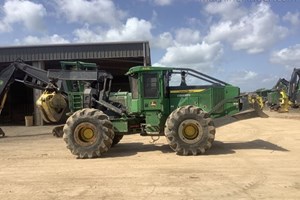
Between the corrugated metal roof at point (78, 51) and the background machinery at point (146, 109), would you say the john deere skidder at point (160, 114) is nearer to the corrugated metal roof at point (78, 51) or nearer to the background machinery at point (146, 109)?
the background machinery at point (146, 109)

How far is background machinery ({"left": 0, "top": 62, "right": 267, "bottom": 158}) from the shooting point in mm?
12492

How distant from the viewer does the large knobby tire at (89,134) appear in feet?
41.6

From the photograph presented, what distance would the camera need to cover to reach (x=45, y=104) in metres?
15.1

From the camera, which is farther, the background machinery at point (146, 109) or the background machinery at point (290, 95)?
the background machinery at point (290, 95)

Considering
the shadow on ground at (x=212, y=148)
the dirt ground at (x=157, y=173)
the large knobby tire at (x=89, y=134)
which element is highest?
the large knobby tire at (x=89, y=134)

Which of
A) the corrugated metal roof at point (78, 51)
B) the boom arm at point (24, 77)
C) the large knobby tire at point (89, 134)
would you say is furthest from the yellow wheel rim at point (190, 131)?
the corrugated metal roof at point (78, 51)

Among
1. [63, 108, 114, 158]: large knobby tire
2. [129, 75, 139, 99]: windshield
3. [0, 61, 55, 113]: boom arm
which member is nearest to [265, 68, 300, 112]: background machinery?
[0, 61, 55, 113]: boom arm

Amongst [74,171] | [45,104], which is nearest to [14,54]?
[45,104]

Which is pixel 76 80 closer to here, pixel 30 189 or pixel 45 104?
pixel 45 104

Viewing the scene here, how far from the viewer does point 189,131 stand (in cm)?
1250

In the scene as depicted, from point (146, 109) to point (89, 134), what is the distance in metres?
1.94

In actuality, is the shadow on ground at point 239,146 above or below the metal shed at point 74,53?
below

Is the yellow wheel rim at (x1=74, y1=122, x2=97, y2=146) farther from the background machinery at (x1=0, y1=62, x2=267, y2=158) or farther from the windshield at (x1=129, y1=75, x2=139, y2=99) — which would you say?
the windshield at (x1=129, y1=75, x2=139, y2=99)

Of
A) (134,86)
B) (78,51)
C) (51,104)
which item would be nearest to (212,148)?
(134,86)
